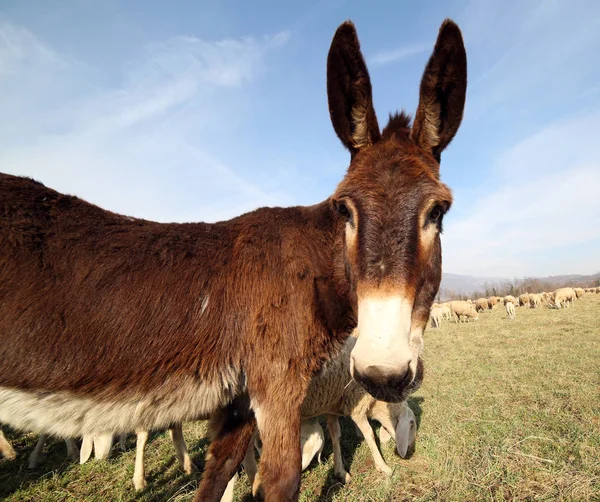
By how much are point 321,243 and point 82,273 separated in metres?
1.95

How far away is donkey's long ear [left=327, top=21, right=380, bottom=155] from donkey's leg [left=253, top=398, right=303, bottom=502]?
225cm

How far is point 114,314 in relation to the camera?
2.43 m

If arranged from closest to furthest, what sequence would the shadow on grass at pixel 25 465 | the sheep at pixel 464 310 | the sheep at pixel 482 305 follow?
the shadow on grass at pixel 25 465 → the sheep at pixel 464 310 → the sheep at pixel 482 305

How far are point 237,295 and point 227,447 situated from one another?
162cm

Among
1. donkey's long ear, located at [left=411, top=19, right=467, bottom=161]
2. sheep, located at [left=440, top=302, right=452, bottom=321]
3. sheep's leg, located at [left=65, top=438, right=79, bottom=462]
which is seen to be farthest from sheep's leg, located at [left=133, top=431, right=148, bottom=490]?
sheep, located at [left=440, top=302, right=452, bottom=321]

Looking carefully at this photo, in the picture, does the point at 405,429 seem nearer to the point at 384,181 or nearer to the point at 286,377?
the point at 286,377

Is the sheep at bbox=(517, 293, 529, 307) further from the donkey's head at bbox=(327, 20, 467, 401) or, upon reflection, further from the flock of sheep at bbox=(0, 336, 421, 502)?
the donkey's head at bbox=(327, 20, 467, 401)

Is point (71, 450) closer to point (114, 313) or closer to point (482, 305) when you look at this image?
point (114, 313)

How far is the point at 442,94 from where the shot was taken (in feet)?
9.09

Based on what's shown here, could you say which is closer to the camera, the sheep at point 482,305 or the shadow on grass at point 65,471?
the shadow on grass at point 65,471

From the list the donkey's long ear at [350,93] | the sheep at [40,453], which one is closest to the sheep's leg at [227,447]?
the donkey's long ear at [350,93]

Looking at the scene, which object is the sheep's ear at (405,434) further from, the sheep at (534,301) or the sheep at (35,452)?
the sheep at (534,301)

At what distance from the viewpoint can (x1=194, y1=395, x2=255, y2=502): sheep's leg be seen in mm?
3082

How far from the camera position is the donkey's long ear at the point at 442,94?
103 inches
